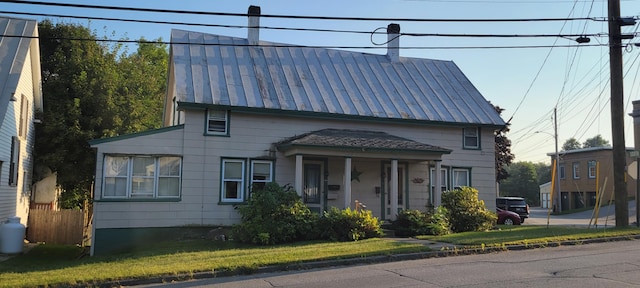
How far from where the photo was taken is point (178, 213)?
55.6 feet

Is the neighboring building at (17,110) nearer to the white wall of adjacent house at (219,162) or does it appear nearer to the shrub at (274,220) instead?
the white wall of adjacent house at (219,162)

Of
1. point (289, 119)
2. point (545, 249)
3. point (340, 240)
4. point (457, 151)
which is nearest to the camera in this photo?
point (545, 249)

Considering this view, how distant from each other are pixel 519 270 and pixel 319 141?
8788 mm

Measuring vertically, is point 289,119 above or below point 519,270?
above

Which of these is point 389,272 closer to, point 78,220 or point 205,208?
point 205,208

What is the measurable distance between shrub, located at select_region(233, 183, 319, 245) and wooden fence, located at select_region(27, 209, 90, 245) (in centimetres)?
970

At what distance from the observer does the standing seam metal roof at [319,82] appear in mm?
18594

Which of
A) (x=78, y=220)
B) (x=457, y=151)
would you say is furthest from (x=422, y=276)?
(x=78, y=220)

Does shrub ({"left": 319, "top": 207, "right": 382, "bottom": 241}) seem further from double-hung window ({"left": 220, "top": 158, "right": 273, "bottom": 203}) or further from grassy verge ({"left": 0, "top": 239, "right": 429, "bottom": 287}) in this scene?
double-hung window ({"left": 220, "top": 158, "right": 273, "bottom": 203})

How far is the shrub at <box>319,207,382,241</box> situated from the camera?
15.7m

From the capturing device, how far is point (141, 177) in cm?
1683

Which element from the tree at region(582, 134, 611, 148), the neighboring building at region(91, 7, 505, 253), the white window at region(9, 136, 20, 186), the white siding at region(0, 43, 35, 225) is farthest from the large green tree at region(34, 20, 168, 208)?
the tree at region(582, 134, 611, 148)

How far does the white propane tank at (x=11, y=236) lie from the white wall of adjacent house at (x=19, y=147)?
3.60ft

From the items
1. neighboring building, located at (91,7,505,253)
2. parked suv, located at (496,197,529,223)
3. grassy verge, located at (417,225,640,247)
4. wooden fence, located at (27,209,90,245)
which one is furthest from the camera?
parked suv, located at (496,197,529,223)
